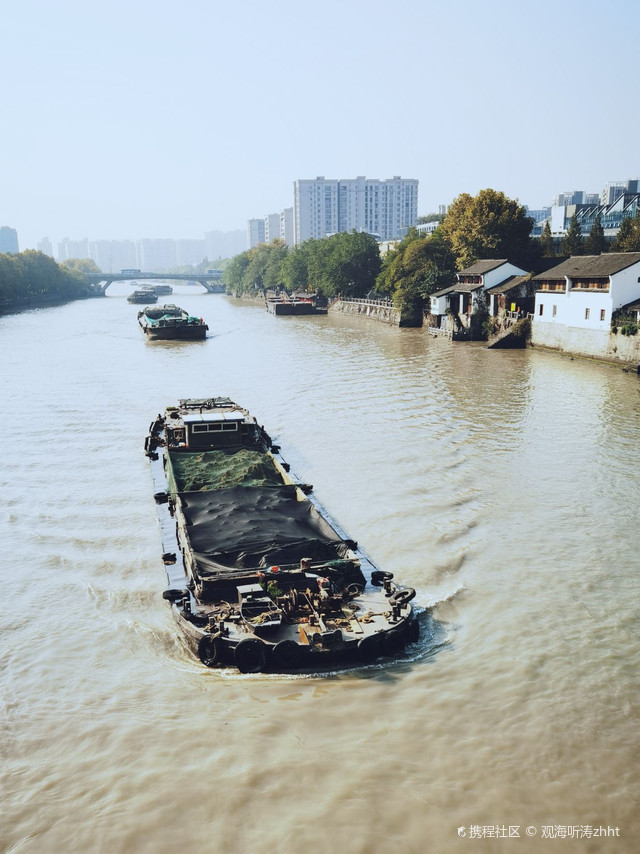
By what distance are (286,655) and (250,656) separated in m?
0.49

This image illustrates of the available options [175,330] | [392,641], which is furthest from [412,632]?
[175,330]

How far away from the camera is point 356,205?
7185 inches

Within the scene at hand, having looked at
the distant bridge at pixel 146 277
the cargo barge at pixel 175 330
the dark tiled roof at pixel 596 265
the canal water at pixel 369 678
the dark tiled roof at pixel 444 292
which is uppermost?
the distant bridge at pixel 146 277

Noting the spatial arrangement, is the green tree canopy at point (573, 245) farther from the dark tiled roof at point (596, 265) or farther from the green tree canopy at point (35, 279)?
the green tree canopy at point (35, 279)

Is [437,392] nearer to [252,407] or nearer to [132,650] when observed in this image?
[252,407]

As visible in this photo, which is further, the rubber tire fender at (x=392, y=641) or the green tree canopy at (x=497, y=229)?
the green tree canopy at (x=497, y=229)

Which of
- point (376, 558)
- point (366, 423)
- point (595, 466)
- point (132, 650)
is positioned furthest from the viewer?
point (366, 423)

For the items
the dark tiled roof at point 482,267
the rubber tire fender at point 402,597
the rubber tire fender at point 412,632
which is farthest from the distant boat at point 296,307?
the rubber tire fender at point 412,632

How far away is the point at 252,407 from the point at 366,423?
18.2ft

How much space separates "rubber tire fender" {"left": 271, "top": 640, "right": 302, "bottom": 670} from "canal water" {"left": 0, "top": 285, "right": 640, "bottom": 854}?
21 cm

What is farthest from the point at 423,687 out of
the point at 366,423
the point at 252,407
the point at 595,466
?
the point at 252,407

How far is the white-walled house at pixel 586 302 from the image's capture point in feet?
116

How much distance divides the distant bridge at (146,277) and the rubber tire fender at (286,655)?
12702cm

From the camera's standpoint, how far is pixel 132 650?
11.1 m
